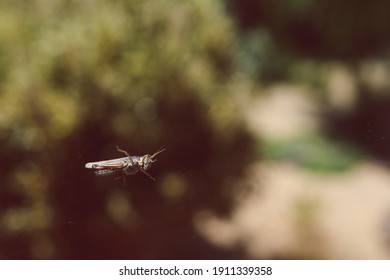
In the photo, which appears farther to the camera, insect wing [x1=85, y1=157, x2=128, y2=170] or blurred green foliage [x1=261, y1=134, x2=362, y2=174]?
blurred green foliage [x1=261, y1=134, x2=362, y2=174]

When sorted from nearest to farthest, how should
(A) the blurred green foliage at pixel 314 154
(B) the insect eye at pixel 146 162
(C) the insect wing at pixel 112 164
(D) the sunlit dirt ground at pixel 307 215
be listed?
(C) the insect wing at pixel 112 164, (B) the insect eye at pixel 146 162, (D) the sunlit dirt ground at pixel 307 215, (A) the blurred green foliage at pixel 314 154

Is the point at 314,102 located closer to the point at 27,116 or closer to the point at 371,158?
the point at 371,158

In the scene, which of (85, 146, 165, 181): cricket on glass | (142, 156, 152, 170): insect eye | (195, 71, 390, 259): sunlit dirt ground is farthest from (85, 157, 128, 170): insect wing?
(195, 71, 390, 259): sunlit dirt ground

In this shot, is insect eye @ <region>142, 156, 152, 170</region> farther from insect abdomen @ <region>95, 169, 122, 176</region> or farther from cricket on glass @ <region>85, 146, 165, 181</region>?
insect abdomen @ <region>95, 169, 122, 176</region>

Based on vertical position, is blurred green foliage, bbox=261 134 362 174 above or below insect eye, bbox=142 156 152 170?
above

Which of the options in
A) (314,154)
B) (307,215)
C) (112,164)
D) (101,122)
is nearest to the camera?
(112,164)

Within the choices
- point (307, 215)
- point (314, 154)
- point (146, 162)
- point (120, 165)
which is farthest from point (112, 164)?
point (314, 154)

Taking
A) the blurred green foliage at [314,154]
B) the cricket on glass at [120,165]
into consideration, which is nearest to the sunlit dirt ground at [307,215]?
the blurred green foliage at [314,154]

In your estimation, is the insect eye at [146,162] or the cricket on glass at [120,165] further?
the insect eye at [146,162]

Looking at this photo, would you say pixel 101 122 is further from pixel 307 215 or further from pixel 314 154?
pixel 314 154

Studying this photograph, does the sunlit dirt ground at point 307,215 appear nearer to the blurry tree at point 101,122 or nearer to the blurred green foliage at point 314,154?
the blurred green foliage at point 314,154
